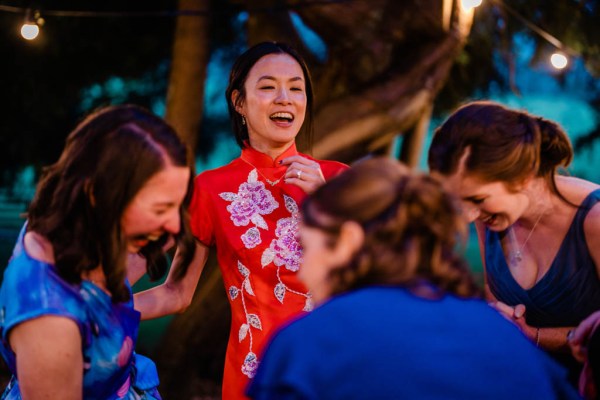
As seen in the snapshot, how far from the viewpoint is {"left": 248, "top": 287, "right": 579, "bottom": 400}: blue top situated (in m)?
1.08

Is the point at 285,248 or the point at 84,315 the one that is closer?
the point at 84,315

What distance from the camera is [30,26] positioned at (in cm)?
386

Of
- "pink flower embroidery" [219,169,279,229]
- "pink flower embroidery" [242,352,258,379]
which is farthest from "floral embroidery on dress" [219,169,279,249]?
"pink flower embroidery" [242,352,258,379]

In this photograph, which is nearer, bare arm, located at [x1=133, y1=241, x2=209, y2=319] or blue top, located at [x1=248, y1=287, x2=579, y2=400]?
blue top, located at [x1=248, y1=287, x2=579, y2=400]

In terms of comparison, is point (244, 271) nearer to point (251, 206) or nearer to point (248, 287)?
point (248, 287)

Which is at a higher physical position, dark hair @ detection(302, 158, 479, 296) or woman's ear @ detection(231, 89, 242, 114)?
woman's ear @ detection(231, 89, 242, 114)

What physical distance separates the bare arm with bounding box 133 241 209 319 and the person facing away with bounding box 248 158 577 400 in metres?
0.92

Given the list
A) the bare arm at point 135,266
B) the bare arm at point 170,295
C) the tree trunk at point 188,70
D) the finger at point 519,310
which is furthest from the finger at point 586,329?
the tree trunk at point 188,70

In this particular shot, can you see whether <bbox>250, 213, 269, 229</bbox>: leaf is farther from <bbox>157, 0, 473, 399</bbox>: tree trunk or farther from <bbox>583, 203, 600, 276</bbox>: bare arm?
<bbox>157, 0, 473, 399</bbox>: tree trunk

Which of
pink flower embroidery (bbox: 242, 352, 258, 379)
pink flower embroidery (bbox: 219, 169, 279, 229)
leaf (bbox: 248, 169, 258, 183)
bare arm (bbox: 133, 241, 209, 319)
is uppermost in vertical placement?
leaf (bbox: 248, 169, 258, 183)

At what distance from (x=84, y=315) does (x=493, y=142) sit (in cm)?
119

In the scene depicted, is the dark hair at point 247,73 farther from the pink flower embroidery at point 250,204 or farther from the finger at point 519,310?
the finger at point 519,310

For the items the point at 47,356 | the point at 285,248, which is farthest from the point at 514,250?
the point at 47,356

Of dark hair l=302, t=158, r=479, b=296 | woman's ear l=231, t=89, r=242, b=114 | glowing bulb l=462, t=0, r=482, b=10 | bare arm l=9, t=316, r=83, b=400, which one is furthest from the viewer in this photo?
glowing bulb l=462, t=0, r=482, b=10
